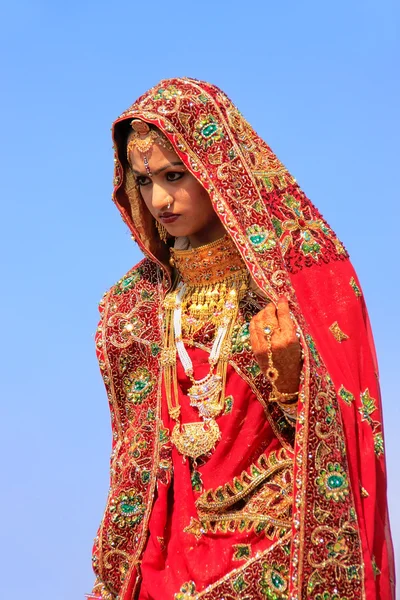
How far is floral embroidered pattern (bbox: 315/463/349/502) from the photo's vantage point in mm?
6227

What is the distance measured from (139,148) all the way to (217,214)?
47 cm

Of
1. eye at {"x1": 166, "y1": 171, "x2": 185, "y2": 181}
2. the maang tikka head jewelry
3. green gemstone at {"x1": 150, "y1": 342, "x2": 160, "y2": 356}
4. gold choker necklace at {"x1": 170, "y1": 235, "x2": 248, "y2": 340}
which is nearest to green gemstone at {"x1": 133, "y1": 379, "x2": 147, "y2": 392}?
green gemstone at {"x1": 150, "y1": 342, "x2": 160, "y2": 356}

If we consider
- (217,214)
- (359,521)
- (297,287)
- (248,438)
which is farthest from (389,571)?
(217,214)

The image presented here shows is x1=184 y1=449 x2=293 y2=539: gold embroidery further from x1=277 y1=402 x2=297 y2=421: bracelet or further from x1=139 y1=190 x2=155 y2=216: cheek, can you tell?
x1=139 y1=190 x2=155 y2=216: cheek

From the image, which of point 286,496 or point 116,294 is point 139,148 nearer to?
point 116,294

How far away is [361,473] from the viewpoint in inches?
254

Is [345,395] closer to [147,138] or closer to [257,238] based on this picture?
[257,238]

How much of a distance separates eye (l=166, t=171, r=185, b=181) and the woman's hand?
80cm

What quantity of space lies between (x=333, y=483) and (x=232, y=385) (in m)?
0.70

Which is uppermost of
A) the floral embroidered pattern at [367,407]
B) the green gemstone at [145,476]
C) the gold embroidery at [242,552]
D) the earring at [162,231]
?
the earring at [162,231]

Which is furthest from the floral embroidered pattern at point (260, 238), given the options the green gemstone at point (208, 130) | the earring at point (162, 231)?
the earring at point (162, 231)

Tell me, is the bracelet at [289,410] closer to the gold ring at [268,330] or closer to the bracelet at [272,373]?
the bracelet at [272,373]

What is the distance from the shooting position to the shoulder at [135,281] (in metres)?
7.32

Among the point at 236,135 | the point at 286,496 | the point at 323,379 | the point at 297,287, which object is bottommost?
the point at 286,496
